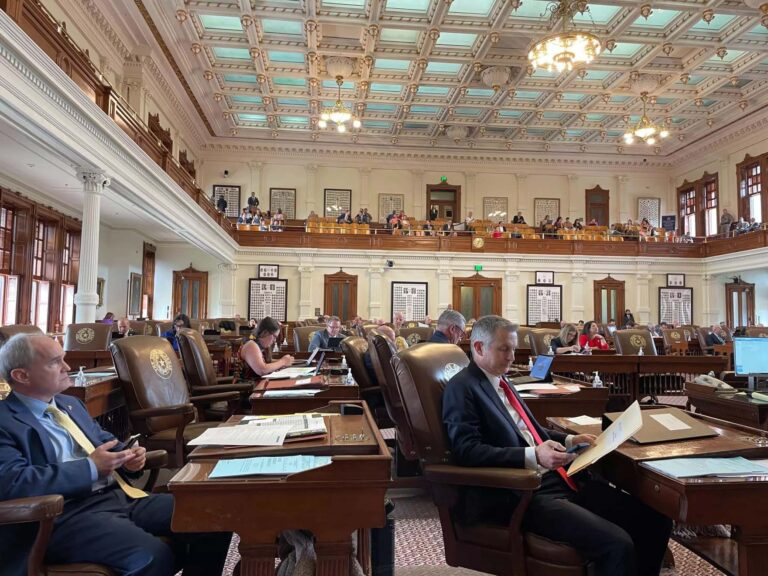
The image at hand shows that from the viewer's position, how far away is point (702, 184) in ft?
66.0

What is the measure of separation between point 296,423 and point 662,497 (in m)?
1.19

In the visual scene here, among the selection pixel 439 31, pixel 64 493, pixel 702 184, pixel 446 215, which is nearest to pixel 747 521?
pixel 64 493

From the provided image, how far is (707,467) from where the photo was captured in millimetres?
1604

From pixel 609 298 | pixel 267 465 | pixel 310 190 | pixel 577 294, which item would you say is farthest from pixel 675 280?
pixel 267 465

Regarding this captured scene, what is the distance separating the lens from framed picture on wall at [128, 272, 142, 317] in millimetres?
15516

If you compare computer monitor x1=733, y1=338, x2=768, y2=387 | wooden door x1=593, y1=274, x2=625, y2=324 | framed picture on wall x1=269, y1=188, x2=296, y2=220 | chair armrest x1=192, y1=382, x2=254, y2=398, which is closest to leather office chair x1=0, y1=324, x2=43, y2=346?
chair armrest x1=192, y1=382, x2=254, y2=398

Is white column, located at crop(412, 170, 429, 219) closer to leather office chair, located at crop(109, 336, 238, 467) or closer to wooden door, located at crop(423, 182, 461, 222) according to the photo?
wooden door, located at crop(423, 182, 461, 222)

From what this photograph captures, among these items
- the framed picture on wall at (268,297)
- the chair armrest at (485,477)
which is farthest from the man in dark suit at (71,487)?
the framed picture on wall at (268,297)

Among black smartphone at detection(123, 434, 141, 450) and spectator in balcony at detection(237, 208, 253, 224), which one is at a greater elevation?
spectator in balcony at detection(237, 208, 253, 224)

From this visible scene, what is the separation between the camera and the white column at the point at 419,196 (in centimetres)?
2091

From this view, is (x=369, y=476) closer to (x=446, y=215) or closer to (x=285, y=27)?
(x=285, y=27)

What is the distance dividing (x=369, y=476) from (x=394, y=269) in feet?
54.2

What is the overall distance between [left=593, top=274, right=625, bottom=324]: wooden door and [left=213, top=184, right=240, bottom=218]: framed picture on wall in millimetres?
13761

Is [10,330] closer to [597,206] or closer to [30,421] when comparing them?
[30,421]
